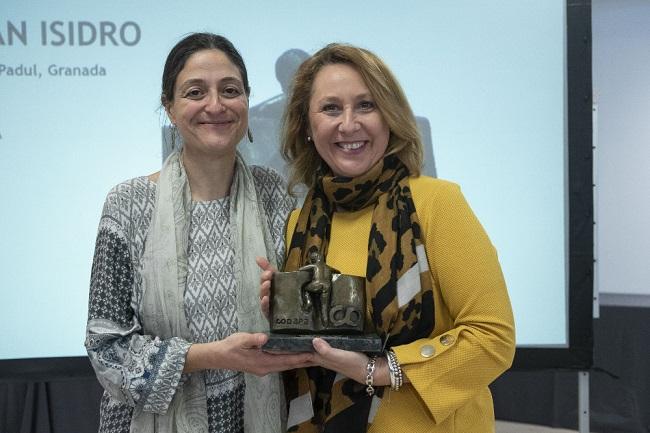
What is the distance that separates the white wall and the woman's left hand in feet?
10.0

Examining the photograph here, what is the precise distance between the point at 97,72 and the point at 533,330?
222 cm

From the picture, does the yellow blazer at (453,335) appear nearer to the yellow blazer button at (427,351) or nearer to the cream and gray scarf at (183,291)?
the yellow blazer button at (427,351)

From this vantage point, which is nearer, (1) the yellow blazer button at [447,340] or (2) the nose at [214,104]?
(1) the yellow blazer button at [447,340]

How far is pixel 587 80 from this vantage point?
285cm

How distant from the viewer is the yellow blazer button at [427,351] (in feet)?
4.52

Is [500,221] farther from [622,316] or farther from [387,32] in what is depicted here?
[622,316]

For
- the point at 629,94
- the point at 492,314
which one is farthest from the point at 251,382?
the point at 629,94

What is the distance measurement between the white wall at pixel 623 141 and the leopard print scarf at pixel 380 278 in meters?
2.94

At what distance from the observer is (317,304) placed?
1454mm

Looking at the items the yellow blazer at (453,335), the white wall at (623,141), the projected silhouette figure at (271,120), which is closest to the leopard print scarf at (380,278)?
the yellow blazer at (453,335)

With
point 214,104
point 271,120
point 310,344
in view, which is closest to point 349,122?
point 214,104

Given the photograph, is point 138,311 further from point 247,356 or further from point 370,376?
point 370,376

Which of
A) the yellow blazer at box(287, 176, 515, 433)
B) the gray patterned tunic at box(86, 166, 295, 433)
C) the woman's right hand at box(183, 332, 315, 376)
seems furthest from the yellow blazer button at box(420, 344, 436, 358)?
the gray patterned tunic at box(86, 166, 295, 433)

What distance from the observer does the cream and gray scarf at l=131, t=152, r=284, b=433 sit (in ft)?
5.09
